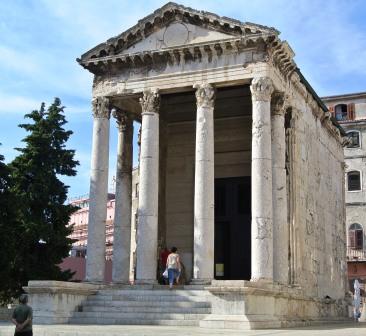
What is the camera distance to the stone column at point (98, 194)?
78.2ft

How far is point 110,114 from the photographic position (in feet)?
84.0

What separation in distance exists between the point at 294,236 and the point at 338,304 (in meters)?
8.48

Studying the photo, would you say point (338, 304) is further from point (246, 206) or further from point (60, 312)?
point (60, 312)

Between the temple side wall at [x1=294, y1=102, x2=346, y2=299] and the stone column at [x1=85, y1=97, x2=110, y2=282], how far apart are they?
7.51 metres

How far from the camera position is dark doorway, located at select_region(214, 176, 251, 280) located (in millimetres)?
27594

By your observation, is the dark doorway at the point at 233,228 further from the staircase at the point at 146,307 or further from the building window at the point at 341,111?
the building window at the point at 341,111

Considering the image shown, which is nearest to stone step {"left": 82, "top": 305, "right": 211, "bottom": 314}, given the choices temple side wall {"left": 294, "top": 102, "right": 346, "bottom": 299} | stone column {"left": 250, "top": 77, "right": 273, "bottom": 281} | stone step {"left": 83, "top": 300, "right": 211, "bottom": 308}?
stone step {"left": 83, "top": 300, "right": 211, "bottom": 308}

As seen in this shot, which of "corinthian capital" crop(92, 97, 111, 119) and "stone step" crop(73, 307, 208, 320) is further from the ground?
"corinthian capital" crop(92, 97, 111, 119)

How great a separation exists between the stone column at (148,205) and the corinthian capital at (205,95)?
1909 millimetres


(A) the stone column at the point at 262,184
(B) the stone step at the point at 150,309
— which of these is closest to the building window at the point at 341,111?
(A) the stone column at the point at 262,184

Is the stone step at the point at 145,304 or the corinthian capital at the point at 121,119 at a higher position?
the corinthian capital at the point at 121,119

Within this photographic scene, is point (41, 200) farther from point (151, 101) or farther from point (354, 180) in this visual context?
point (354, 180)

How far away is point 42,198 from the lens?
28.4 metres

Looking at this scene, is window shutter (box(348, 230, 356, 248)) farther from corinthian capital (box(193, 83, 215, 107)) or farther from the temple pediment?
the temple pediment
